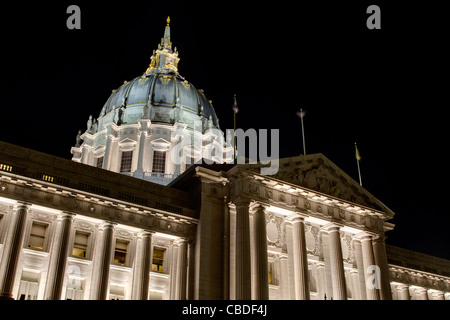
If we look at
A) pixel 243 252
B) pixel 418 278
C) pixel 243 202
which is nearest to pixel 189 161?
pixel 243 202

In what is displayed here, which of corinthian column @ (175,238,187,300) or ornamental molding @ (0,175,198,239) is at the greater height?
ornamental molding @ (0,175,198,239)

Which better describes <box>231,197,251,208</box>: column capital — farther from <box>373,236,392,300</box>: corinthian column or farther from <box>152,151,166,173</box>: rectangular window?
<box>152,151,166,173</box>: rectangular window

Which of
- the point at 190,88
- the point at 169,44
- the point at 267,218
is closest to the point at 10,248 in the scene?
the point at 267,218

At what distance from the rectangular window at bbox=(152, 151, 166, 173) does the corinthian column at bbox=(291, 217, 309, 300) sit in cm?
2751

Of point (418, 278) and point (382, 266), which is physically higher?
point (418, 278)

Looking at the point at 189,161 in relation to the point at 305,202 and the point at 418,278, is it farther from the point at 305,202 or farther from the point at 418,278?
the point at 418,278

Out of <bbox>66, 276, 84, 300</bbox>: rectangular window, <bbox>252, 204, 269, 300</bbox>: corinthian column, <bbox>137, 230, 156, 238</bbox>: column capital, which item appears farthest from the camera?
<bbox>137, 230, 156, 238</bbox>: column capital

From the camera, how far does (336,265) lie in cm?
3997

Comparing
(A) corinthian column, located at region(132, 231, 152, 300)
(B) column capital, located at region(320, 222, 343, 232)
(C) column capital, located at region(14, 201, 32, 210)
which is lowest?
(A) corinthian column, located at region(132, 231, 152, 300)

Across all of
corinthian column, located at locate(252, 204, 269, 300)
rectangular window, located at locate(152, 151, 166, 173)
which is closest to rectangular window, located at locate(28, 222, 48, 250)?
corinthian column, located at locate(252, 204, 269, 300)

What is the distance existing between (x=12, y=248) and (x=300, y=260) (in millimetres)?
20178

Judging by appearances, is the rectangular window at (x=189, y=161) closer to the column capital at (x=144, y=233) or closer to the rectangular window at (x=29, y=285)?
the column capital at (x=144, y=233)

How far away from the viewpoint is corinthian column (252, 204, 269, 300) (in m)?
34.6

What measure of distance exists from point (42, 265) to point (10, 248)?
253 cm
